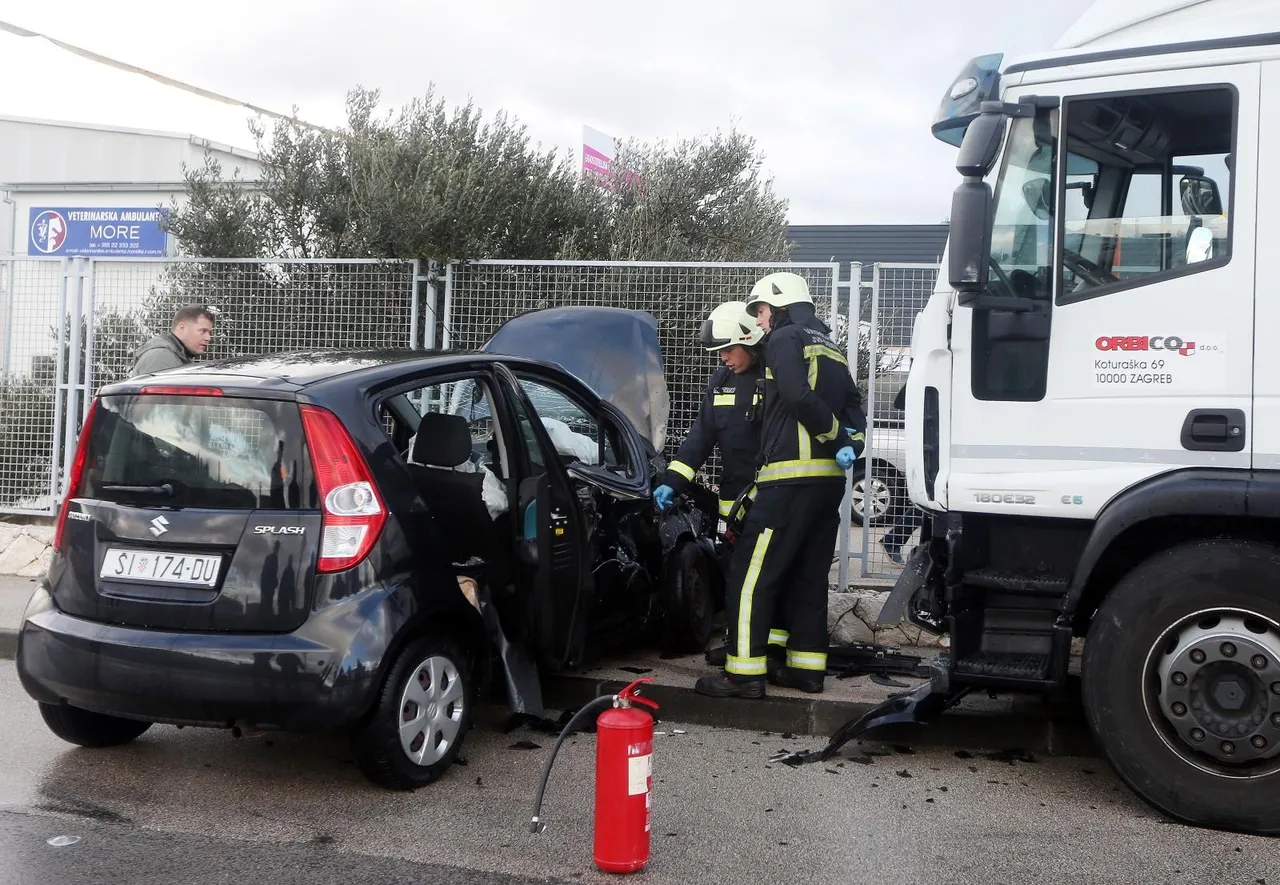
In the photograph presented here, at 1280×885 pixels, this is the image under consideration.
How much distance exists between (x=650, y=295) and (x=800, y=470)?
2856 mm

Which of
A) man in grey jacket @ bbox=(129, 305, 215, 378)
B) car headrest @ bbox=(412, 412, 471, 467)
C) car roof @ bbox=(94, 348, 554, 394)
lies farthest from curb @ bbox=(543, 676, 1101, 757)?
man in grey jacket @ bbox=(129, 305, 215, 378)

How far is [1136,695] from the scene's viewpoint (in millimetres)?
4414

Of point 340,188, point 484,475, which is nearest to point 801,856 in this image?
point 484,475

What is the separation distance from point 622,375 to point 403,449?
2.09 metres

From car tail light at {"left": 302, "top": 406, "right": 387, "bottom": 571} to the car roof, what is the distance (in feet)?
0.65

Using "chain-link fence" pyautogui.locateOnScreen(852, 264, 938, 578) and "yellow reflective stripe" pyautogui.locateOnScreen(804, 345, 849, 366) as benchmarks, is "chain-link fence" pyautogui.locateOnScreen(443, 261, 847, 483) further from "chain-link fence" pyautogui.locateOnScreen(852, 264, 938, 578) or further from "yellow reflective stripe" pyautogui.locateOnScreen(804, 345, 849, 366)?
"yellow reflective stripe" pyautogui.locateOnScreen(804, 345, 849, 366)

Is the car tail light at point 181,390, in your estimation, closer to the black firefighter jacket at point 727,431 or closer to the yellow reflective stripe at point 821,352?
the black firefighter jacket at point 727,431

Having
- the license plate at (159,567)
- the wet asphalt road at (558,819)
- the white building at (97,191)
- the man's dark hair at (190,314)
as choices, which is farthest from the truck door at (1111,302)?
the white building at (97,191)

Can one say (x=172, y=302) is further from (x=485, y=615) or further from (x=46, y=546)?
(x=485, y=615)

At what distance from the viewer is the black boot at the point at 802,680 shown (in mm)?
5961

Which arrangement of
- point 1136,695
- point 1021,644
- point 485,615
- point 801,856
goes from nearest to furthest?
point 801,856 → point 1136,695 → point 1021,644 → point 485,615

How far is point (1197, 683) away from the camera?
4.34 metres

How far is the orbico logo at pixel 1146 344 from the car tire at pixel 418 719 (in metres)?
2.73

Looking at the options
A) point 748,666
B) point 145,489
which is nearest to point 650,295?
point 748,666
